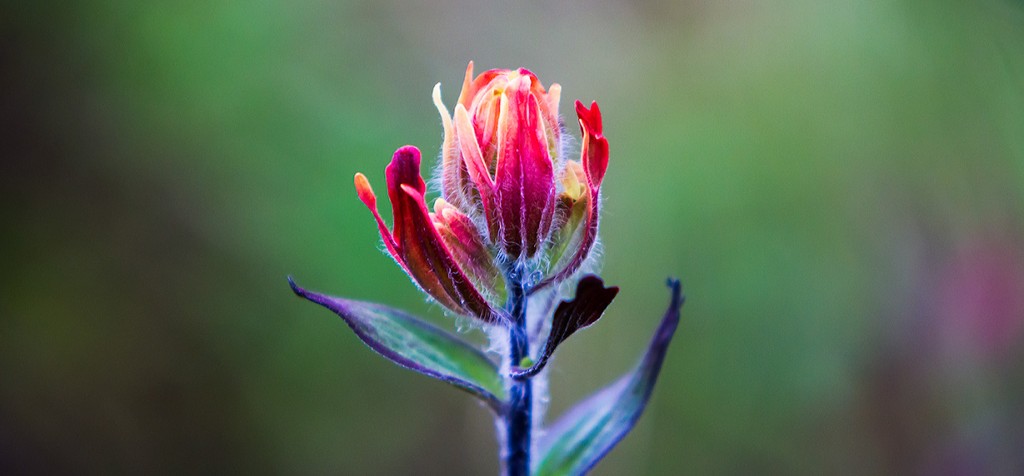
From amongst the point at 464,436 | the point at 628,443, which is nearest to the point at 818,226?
the point at 628,443

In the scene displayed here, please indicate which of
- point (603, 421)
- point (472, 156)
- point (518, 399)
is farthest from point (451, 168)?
point (603, 421)

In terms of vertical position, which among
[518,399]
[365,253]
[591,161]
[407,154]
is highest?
[591,161]

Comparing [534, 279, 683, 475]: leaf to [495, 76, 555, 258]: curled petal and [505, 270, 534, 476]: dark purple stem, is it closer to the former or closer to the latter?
[505, 270, 534, 476]: dark purple stem

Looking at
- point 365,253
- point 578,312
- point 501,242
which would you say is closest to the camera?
point 578,312

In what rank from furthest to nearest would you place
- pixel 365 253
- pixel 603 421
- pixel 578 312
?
pixel 365 253, pixel 603 421, pixel 578 312

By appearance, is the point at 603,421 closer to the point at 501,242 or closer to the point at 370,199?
Answer: the point at 501,242

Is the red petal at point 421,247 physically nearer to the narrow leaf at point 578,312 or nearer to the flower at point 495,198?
the flower at point 495,198
